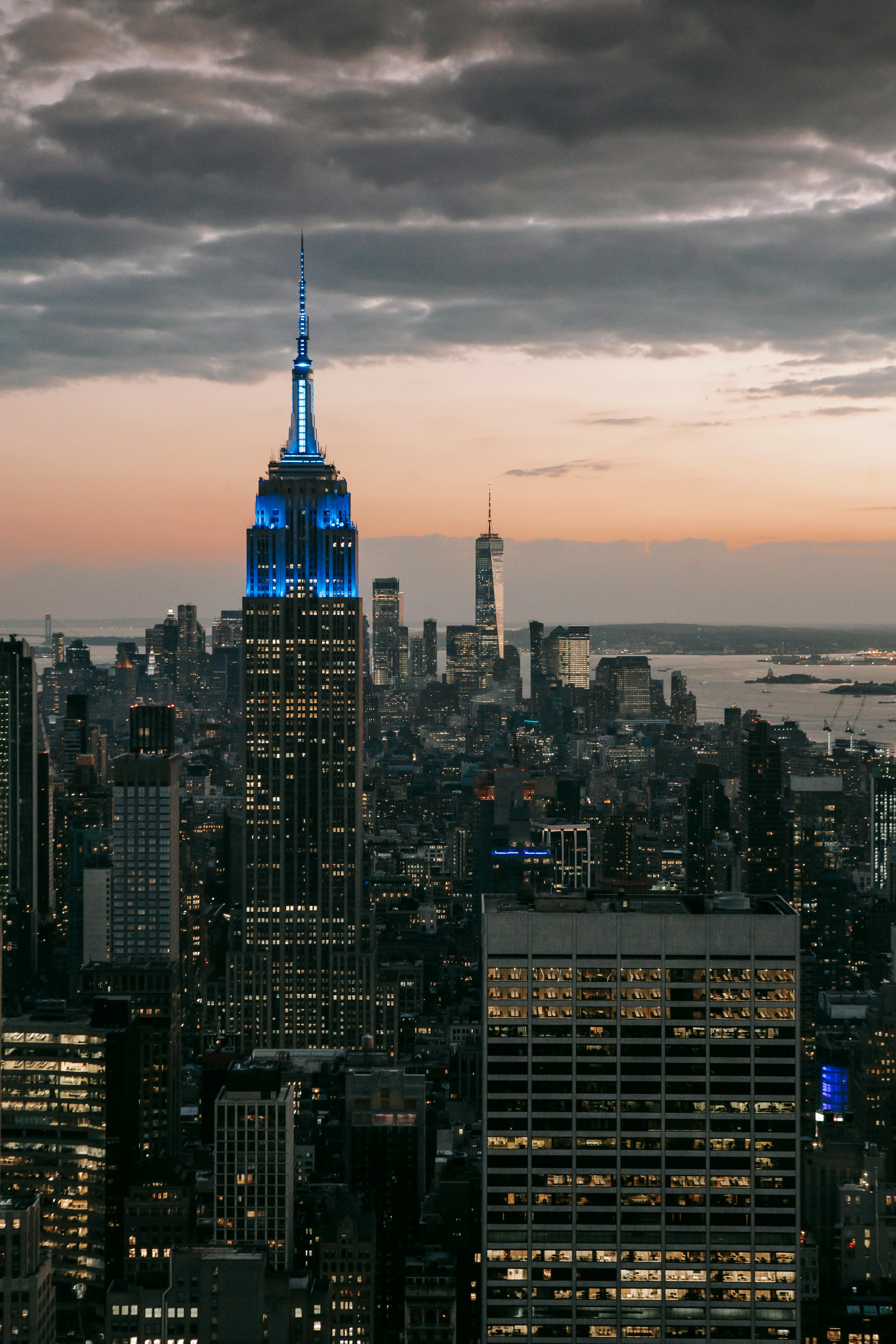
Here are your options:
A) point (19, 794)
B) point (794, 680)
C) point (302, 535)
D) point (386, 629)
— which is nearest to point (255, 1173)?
point (302, 535)

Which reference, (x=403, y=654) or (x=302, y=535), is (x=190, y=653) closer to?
(x=403, y=654)

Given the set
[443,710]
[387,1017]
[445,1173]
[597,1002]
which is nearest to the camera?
[597,1002]

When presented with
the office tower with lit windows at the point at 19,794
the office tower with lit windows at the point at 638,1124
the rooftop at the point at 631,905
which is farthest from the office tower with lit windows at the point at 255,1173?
the office tower with lit windows at the point at 19,794

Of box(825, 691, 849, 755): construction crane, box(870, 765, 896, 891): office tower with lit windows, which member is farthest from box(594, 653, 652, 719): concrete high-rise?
box(870, 765, 896, 891): office tower with lit windows

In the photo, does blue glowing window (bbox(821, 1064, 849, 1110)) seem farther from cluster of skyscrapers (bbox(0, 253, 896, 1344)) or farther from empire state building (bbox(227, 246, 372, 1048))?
empire state building (bbox(227, 246, 372, 1048))

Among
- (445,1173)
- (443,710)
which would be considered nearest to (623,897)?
(445,1173)

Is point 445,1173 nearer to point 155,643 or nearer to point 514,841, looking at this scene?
point 514,841

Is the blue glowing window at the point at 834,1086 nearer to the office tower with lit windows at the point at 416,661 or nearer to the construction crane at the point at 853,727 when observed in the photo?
the construction crane at the point at 853,727

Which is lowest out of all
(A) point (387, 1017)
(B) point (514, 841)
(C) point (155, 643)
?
(A) point (387, 1017)
